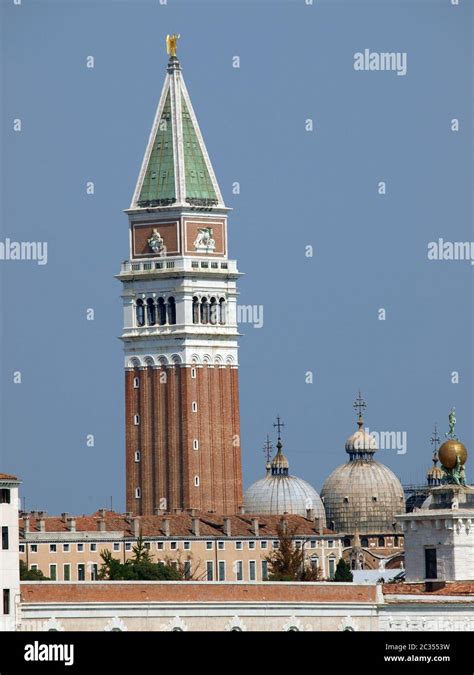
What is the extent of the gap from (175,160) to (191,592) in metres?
78.0

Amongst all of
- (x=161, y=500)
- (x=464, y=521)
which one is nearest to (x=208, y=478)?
(x=161, y=500)

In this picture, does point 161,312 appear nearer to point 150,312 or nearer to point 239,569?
point 150,312

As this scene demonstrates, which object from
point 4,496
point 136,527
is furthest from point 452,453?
point 136,527

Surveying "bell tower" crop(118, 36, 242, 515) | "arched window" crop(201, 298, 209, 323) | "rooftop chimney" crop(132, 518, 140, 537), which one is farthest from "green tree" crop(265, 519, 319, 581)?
"arched window" crop(201, 298, 209, 323)

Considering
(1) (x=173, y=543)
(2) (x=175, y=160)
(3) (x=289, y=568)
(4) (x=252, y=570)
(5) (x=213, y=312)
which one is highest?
(2) (x=175, y=160)

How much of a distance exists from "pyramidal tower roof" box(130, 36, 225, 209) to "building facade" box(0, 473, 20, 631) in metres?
80.6

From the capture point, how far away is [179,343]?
6850 inches

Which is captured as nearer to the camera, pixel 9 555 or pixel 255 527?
pixel 9 555

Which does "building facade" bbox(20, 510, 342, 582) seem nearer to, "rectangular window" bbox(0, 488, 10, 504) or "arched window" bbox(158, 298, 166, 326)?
"arched window" bbox(158, 298, 166, 326)

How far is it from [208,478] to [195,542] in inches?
401

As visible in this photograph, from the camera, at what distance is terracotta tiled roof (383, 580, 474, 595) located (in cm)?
9894

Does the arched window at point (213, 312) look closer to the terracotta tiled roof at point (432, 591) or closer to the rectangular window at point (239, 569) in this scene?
the rectangular window at point (239, 569)
